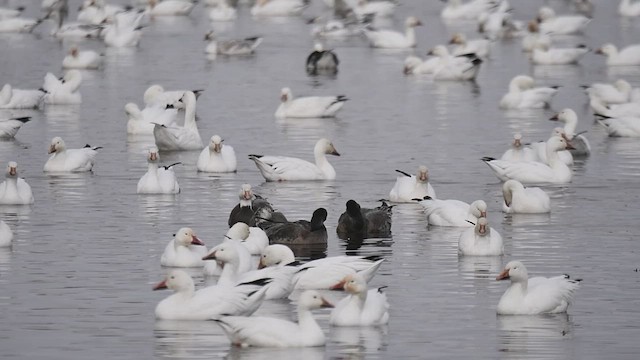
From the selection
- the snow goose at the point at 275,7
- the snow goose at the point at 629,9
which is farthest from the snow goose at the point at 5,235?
the snow goose at the point at 629,9

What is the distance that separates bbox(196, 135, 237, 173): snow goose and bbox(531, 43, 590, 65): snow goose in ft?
67.3

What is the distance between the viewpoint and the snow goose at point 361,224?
2080cm

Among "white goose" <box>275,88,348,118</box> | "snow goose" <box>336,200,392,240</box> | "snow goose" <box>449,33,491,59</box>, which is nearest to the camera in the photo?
"snow goose" <box>336,200,392,240</box>

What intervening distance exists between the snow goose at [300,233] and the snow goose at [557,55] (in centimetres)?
2631

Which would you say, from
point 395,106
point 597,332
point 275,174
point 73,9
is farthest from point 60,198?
point 73,9

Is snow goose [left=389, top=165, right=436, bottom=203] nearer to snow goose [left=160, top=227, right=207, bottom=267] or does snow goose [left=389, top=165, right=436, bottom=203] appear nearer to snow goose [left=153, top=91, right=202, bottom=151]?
snow goose [left=160, top=227, right=207, bottom=267]

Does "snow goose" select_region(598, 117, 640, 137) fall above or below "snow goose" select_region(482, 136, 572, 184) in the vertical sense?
above

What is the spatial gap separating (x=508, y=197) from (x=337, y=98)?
11.9 meters

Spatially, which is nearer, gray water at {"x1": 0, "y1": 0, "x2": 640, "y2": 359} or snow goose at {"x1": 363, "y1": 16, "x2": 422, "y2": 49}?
gray water at {"x1": 0, "y1": 0, "x2": 640, "y2": 359}

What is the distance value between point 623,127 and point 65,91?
11566 millimetres

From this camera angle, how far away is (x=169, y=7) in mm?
61219

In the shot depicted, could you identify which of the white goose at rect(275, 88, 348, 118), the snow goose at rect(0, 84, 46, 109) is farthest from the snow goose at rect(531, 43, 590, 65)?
the snow goose at rect(0, 84, 46, 109)

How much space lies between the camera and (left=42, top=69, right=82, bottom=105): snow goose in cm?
3631

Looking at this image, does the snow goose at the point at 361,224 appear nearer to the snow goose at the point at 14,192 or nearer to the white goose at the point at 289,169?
the white goose at the point at 289,169
